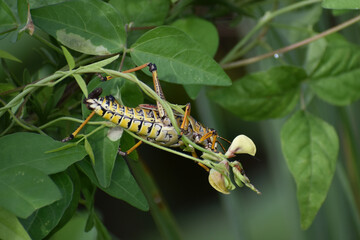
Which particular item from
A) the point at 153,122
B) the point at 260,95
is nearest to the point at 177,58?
the point at 153,122

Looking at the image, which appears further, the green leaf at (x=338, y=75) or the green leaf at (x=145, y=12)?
the green leaf at (x=338, y=75)

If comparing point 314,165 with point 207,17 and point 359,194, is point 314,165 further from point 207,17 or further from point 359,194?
point 359,194

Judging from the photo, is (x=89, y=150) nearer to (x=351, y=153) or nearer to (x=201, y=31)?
(x=201, y=31)

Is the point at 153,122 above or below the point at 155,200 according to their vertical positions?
above

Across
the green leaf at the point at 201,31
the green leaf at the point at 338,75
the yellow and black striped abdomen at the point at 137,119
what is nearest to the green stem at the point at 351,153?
the green leaf at the point at 338,75

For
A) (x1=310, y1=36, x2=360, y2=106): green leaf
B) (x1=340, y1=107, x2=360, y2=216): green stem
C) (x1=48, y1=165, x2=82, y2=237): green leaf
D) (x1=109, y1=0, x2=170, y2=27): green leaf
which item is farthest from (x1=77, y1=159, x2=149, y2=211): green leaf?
(x1=340, y1=107, x2=360, y2=216): green stem

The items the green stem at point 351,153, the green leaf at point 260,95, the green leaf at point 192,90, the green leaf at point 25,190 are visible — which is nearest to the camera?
the green leaf at point 25,190

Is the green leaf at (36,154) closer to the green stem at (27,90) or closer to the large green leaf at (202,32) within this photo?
the green stem at (27,90)
